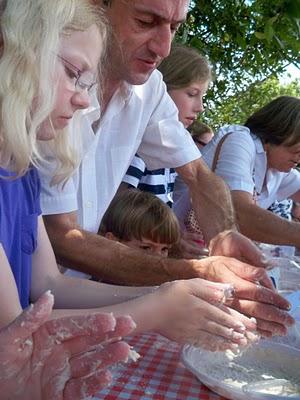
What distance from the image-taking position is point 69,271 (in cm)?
207

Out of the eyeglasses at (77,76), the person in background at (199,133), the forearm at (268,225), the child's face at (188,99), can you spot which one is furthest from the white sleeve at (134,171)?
the person in background at (199,133)

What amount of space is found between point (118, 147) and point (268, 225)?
108 centimetres

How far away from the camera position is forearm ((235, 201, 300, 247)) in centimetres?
282

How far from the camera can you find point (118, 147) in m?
2.17

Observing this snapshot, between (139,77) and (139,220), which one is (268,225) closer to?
(139,220)

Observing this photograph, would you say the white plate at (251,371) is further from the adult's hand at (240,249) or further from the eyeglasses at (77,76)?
the eyeglasses at (77,76)

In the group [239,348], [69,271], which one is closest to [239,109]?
[69,271]

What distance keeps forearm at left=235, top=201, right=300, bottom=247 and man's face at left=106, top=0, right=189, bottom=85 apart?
116 cm

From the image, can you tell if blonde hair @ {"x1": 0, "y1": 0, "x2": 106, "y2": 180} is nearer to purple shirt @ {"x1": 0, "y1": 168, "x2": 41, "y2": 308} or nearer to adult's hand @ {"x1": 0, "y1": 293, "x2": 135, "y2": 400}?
purple shirt @ {"x1": 0, "y1": 168, "x2": 41, "y2": 308}

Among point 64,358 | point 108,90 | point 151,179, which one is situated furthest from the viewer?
point 151,179

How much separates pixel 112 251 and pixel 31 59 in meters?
0.79

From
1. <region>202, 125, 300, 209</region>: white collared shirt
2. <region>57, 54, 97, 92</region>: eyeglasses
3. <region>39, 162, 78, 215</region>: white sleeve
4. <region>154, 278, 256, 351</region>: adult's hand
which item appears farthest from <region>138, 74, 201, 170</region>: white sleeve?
<region>154, 278, 256, 351</region>: adult's hand

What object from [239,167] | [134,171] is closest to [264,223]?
[239,167]

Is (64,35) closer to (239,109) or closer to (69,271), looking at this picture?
(69,271)
